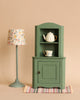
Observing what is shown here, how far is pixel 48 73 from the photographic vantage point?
4.07 m

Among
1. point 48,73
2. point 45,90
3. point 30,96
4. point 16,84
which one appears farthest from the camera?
point 16,84

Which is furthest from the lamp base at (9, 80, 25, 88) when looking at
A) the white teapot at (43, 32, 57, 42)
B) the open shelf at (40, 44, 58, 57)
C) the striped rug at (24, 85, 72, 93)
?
the white teapot at (43, 32, 57, 42)

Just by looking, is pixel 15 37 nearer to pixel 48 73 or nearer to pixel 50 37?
pixel 50 37

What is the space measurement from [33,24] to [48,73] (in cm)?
101

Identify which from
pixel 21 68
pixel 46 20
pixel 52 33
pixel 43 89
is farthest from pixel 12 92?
pixel 46 20

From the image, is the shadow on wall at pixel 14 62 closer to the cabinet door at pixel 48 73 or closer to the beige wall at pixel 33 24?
the beige wall at pixel 33 24

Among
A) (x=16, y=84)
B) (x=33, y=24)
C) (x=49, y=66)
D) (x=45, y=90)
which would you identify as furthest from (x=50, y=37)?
Answer: (x=16, y=84)

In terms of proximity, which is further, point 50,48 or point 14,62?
point 14,62

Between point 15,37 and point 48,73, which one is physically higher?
point 15,37

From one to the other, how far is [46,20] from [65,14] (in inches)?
14.2

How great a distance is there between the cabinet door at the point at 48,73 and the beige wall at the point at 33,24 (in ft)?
1.79

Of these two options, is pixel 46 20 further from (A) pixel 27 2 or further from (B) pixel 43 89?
(B) pixel 43 89

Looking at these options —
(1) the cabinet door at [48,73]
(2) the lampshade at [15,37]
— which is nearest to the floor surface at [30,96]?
(1) the cabinet door at [48,73]

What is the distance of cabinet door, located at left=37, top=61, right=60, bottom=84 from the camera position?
160 inches
